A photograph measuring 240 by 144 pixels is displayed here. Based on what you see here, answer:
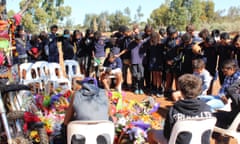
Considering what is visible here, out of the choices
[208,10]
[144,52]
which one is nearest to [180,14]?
[208,10]

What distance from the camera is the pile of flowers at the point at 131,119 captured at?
4281 mm

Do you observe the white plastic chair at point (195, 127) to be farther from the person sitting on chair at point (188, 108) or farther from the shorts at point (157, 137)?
the shorts at point (157, 137)

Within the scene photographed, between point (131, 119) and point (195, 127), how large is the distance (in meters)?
1.67

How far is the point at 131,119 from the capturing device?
4.66 metres

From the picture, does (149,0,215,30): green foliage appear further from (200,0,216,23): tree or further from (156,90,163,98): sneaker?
(156,90,163,98): sneaker

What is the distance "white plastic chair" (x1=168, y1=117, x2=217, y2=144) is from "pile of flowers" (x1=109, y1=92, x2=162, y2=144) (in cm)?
117

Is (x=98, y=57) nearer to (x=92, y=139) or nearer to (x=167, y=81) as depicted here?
(x=167, y=81)

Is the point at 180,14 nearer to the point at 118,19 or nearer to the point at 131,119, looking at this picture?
the point at 118,19

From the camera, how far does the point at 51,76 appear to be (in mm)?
7309

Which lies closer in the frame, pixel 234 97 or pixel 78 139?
pixel 78 139

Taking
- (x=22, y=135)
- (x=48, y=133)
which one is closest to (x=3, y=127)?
(x=22, y=135)

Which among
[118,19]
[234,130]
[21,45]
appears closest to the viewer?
[234,130]

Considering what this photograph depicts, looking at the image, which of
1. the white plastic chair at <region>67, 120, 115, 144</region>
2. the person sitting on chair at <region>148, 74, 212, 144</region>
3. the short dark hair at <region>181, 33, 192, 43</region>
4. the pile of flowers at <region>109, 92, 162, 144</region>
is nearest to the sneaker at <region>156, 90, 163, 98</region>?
the short dark hair at <region>181, 33, 192, 43</region>

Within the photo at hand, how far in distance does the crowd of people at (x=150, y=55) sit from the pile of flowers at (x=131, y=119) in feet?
2.93
